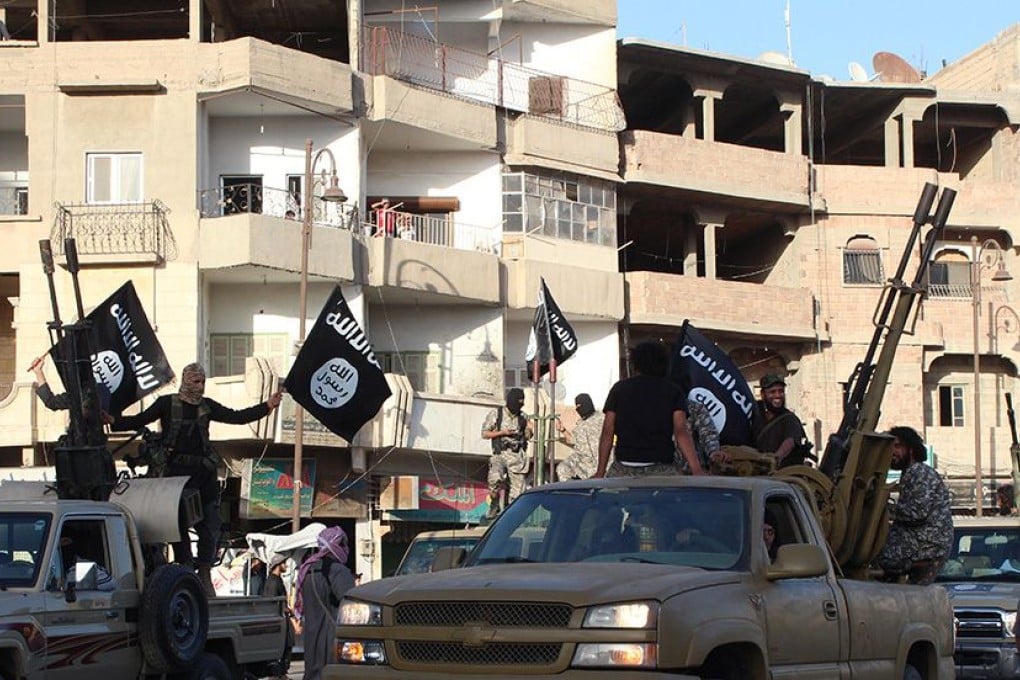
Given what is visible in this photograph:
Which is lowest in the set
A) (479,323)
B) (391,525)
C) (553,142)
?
(391,525)

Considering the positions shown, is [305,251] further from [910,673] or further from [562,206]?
[910,673]

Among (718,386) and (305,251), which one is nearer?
(718,386)

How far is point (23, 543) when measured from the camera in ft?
35.6

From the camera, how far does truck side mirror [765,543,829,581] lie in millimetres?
8492

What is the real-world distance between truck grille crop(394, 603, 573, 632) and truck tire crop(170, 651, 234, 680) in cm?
430

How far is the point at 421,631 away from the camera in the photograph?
Answer: 808 cm

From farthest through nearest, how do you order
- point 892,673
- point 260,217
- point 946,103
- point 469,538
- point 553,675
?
1. point 946,103
2. point 260,217
3. point 469,538
4. point 892,673
5. point 553,675

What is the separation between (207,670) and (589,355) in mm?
25400

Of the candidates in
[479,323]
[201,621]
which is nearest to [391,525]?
[479,323]

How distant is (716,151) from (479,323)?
7.46m

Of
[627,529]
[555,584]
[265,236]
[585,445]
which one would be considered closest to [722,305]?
[265,236]

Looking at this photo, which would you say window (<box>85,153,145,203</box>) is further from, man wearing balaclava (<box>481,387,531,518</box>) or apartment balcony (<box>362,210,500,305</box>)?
man wearing balaclava (<box>481,387,531,518</box>)

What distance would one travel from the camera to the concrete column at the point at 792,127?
40.9 meters

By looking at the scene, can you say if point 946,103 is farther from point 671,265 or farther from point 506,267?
point 506,267
